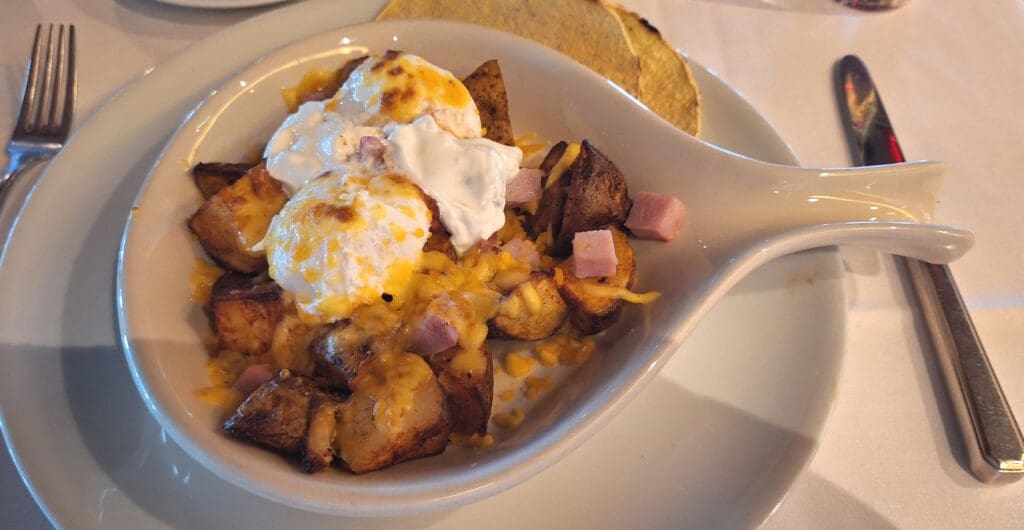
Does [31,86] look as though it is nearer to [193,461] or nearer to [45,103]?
[45,103]

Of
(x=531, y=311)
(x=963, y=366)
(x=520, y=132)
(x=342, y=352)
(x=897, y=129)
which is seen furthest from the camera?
(x=897, y=129)

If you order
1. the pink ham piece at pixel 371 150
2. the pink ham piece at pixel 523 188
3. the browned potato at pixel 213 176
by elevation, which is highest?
the pink ham piece at pixel 371 150

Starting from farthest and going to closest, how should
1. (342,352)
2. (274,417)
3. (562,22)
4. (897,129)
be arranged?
(897,129)
(562,22)
(342,352)
(274,417)

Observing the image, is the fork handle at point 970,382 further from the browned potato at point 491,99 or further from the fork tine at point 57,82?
the fork tine at point 57,82

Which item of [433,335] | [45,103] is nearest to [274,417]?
[433,335]

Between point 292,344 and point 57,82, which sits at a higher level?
point 57,82

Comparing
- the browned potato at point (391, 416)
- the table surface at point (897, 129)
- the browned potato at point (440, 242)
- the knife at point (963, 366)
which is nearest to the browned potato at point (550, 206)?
the browned potato at point (440, 242)

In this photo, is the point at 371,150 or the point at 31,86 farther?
the point at 31,86
